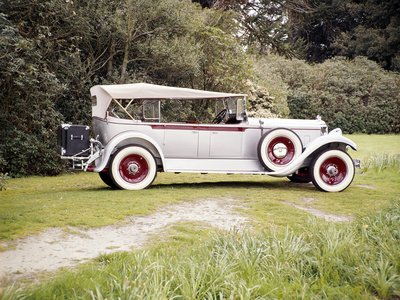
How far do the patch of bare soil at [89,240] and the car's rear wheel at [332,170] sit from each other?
266 centimetres

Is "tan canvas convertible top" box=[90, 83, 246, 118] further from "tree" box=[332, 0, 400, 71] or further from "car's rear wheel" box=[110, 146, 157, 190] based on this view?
"tree" box=[332, 0, 400, 71]

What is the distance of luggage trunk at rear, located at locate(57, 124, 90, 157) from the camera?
7.29m

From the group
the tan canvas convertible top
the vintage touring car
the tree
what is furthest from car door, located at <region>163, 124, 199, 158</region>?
the tree

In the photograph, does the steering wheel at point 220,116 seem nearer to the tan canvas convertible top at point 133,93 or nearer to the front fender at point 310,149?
the tan canvas convertible top at point 133,93

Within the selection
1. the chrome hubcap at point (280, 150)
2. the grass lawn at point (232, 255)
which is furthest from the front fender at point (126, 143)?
the chrome hubcap at point (280, 150)

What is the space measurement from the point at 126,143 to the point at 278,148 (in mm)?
3083

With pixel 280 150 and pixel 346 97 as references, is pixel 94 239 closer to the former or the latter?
pixel 280 150

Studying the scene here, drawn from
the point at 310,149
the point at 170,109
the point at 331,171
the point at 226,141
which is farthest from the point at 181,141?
the point at 170,109

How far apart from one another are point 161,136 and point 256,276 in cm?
489

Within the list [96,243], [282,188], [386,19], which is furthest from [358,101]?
[96,243]

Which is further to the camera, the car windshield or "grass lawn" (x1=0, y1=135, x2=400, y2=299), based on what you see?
the car windshield

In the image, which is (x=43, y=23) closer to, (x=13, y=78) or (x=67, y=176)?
(x=13, y=78)

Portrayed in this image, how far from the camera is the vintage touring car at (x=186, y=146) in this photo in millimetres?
7438

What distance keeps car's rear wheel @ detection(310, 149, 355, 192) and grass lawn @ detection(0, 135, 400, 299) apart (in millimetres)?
978
